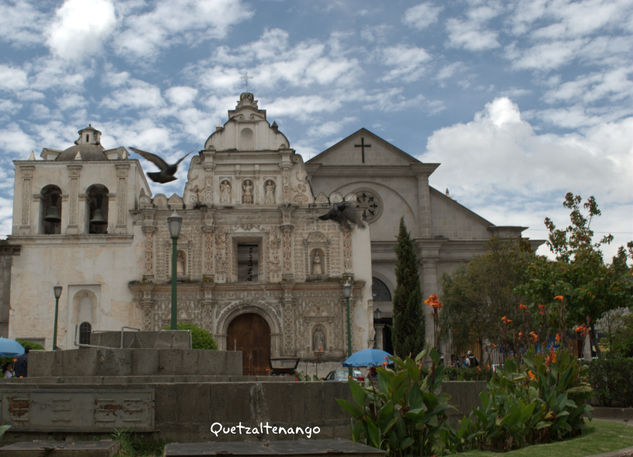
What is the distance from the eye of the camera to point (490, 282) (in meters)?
25.6

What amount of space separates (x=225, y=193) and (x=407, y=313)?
9.03 meters

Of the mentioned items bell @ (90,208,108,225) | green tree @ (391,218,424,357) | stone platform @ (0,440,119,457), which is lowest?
stone platform @ (0,440,119,457)

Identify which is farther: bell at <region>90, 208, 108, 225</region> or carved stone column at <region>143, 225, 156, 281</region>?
bell at <region>90, 208, 108, 225</region>

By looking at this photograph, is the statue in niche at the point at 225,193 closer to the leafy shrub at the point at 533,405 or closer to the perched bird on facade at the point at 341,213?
the perched bird on facade at the point at 341,213

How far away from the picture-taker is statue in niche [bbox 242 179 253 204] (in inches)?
1136

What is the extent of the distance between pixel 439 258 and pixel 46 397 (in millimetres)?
25178

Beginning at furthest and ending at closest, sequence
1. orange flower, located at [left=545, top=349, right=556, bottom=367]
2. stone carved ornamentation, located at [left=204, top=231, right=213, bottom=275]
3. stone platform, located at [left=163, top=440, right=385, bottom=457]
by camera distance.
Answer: stone carved ornamentation, located at [left=204, top=231, right=213, bottom=275], orange flower, located at [left=545, top=349, right=556, bottom=367], stone platform, located at [left=163, top=440, right=385, bottom=457]

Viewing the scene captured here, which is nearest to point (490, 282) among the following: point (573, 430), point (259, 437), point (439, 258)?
point (439, 258)

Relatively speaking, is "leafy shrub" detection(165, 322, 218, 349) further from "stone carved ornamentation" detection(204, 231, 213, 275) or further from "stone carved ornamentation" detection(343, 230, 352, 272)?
"stone carved ornamentation" detection(343, 230, 352, 272)

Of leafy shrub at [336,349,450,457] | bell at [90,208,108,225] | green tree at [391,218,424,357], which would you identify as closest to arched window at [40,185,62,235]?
bell at [90,208,108,225]

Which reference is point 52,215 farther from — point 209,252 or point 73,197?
point 209,252

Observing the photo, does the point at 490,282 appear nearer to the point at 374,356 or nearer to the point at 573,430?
the point at 374,356

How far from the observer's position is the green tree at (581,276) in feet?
56.2

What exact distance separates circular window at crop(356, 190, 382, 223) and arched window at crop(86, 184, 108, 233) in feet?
37.8
